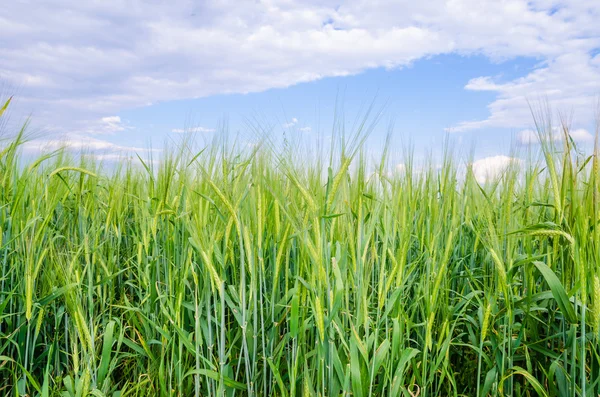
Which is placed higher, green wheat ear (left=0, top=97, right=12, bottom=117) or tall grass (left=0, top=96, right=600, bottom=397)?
green wheat ear (left=0, top=97, right=12, bottom=117)

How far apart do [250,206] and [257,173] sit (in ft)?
0.39

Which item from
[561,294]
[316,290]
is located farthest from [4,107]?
[561,294]

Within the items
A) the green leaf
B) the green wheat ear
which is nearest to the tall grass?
the green leaf

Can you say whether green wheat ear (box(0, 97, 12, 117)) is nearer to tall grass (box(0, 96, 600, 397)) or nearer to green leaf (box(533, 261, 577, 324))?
tall grass (box(0, 96, 600, 397))

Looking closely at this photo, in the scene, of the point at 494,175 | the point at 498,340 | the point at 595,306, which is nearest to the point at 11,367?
the point at 498,340

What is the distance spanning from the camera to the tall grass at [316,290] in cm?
141

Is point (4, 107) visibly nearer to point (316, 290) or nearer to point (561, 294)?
point (316, 290)

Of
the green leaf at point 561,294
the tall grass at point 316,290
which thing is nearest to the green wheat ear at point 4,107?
the tall grass at point 316,290

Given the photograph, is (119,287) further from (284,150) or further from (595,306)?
(595,306)

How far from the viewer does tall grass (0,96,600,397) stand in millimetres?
1407

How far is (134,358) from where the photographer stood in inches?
85.2

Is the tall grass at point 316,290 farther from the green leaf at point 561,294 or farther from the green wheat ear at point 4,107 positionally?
the green wheat ear at point 4,107

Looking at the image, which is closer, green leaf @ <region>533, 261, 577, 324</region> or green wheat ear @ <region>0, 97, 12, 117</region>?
green leaf @ <region>533, 261, 577, 324</region>

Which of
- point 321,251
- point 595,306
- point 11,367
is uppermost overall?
point 321,251
